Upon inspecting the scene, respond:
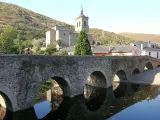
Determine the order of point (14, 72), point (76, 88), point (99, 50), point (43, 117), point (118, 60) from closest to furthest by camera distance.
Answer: point (14, 72) < point (43, 117) < point (76, 88) < point (118, 60) < point (99, 50)

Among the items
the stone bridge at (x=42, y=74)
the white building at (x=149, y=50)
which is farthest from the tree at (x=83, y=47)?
the white building at (x=149, y=50)

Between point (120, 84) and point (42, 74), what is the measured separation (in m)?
17.7

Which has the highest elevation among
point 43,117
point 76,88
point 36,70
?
point 36,70

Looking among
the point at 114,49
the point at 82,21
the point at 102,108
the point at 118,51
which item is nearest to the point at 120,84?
the point at 102,108

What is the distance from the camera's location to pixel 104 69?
95.0 feet

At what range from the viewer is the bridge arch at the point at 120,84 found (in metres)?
29.6

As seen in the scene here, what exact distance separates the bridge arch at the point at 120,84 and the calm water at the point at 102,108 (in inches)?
23.3

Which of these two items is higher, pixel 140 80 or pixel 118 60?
pixel 118 60

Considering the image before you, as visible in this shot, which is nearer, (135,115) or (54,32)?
(135,115)

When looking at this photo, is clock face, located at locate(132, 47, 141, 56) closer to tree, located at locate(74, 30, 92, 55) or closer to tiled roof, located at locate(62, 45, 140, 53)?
tiled roof, located at locate(62, 45, 140, 53)

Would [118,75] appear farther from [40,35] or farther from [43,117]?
[40,35]

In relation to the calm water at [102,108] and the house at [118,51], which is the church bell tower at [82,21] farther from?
the calm water at [102,108]

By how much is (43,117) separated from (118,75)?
770 inches

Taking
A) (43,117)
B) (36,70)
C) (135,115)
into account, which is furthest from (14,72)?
(135,115)
